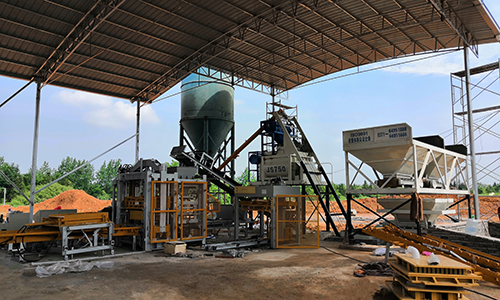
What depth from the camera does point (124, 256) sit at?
1220cm

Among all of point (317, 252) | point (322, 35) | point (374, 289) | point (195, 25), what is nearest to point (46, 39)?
point (195, 25)

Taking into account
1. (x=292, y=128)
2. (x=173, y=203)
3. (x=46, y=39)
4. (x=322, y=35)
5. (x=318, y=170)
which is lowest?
(x=173, y=203)

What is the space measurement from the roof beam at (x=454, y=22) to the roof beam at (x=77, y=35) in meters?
14.1

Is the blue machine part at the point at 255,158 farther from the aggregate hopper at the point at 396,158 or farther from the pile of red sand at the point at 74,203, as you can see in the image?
the pile of red sand at the point at 74,203

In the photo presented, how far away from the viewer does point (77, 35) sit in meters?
17.0

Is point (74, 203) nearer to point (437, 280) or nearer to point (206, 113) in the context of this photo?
point (206, 113)

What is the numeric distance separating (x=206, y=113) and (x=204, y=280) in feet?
52.5

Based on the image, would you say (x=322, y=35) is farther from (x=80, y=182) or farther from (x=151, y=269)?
(x=80, y=182)

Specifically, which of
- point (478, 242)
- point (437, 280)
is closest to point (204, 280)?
point (437, 280)

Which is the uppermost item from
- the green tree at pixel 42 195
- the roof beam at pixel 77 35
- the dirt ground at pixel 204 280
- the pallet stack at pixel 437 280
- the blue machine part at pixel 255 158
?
the roof beam at pixel 77 35

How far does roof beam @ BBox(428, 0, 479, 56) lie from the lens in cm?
1622

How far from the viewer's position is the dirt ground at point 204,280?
7641 millimetres

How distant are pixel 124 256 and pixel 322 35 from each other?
50.0 ft

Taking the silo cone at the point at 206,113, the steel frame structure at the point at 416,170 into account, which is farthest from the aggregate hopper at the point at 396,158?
the silo cone at the point at 206,113
